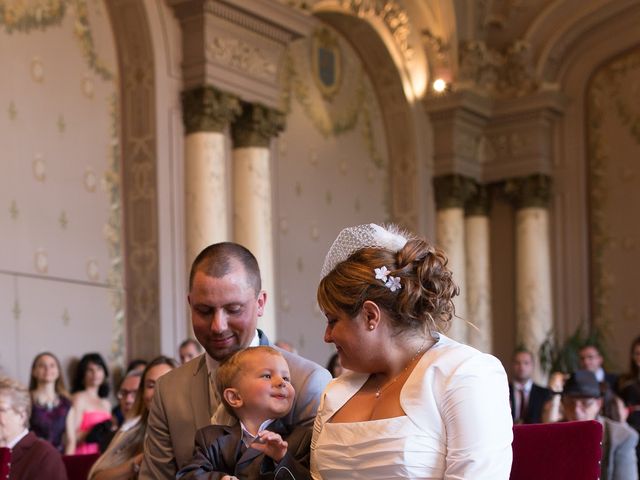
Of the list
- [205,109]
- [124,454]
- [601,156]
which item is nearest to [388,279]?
[124,454]

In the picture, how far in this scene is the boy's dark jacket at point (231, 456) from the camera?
324 cm

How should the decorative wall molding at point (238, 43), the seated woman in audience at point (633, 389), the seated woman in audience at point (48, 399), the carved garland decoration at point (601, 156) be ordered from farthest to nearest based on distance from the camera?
the carved garland decoration at point (601, 156) → the decorative wall molding at point (238, 43) → the seated woman in audience at point (48, 399) → the seated woman in audience at point (633, 389)

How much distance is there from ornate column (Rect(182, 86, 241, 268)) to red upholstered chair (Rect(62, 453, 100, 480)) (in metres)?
5.00

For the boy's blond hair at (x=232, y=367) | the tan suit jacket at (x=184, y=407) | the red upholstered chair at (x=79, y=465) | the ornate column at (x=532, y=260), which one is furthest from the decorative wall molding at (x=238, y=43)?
the boy's blond hair at (x=232, y=367)

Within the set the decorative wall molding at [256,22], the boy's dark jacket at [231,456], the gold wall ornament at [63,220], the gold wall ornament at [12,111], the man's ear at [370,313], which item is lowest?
the boy's dark jacket at [231,456]

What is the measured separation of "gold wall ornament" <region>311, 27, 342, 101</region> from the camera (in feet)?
43.2

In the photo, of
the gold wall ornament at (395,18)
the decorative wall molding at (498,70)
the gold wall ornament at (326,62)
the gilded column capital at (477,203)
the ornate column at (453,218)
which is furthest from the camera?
the gilded column capital at (477,203)

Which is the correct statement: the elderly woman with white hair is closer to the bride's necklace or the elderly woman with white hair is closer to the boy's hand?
the boy's hand

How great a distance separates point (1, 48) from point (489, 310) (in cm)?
743

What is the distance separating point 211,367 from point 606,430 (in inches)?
121

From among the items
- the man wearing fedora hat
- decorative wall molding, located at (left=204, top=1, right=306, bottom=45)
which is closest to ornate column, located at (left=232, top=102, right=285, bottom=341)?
decorative wall molding, located at (left=204, top=1, right=306, bottom=45)

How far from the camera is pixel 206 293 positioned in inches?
134

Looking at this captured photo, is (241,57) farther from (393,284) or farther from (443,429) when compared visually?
(443,429)

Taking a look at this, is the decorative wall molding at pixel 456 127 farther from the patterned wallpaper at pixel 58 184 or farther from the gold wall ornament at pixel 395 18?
the patterned wallpaper at pixel 58 184
